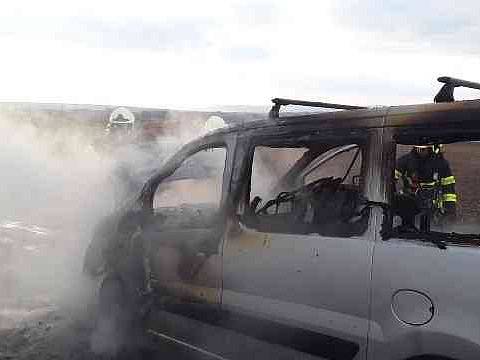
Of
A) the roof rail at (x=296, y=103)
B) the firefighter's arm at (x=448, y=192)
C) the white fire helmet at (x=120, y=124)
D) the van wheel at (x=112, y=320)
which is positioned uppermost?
the white fire helmet at (x=120, y=124)

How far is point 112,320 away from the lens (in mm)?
4676

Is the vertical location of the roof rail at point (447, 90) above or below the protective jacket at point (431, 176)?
above

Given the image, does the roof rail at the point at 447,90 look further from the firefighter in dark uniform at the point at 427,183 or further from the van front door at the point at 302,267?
the van front door at the point at 302,267

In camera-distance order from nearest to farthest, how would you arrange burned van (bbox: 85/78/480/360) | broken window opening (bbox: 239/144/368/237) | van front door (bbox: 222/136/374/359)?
burned van (bbox: 85/78/480/360) < van front door (bbox: 222/136/374/359) < broken window opening (bbox: 239/144/368/237)

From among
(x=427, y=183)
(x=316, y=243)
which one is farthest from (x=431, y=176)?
(x=316, y=243)

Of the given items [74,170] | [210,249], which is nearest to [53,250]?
[210,249]

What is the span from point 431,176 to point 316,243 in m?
0.90

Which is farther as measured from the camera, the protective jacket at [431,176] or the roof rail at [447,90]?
the protective jacket at [431,176]

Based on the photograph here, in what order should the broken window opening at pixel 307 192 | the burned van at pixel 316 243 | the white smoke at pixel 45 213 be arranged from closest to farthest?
the burned van at pixel 316 243, the broken window opening at pixel 307 192, the white smoke at pixel 45 213

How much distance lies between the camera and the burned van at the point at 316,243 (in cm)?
275

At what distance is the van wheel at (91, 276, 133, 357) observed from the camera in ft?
15.0

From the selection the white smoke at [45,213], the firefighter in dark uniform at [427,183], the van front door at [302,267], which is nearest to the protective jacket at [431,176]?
the firefighter in dark uniform at [427,183]

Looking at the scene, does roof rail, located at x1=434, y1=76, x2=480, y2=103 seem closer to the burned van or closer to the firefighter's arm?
the burned van

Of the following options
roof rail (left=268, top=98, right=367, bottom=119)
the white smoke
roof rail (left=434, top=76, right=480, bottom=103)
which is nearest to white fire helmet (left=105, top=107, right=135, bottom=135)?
the white smoke
